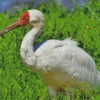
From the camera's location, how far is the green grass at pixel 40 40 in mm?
9953

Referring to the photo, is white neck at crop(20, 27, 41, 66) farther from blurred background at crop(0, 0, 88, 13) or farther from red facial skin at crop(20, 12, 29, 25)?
blurred background at crop(0, 0, 88, 13)

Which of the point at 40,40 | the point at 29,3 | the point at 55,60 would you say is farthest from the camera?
the point at 29,3

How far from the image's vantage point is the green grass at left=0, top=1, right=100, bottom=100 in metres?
9.95

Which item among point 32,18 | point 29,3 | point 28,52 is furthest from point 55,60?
point 29,3

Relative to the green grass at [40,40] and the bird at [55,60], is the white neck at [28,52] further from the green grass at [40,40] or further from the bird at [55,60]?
the green grass at [40,40]

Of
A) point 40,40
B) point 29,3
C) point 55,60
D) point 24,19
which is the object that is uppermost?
point 24,19

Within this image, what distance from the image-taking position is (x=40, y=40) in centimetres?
1240

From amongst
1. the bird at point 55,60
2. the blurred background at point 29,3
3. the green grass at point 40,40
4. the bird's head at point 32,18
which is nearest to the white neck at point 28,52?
the bird at point 55,60

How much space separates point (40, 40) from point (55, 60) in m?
2.47

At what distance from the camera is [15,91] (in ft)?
32.8

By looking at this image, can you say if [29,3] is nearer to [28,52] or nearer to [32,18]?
[32,18]

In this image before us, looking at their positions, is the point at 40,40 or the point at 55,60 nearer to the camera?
the point at 55,60

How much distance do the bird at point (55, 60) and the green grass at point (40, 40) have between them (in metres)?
0.16

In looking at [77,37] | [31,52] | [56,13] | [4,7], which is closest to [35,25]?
[31,52]
